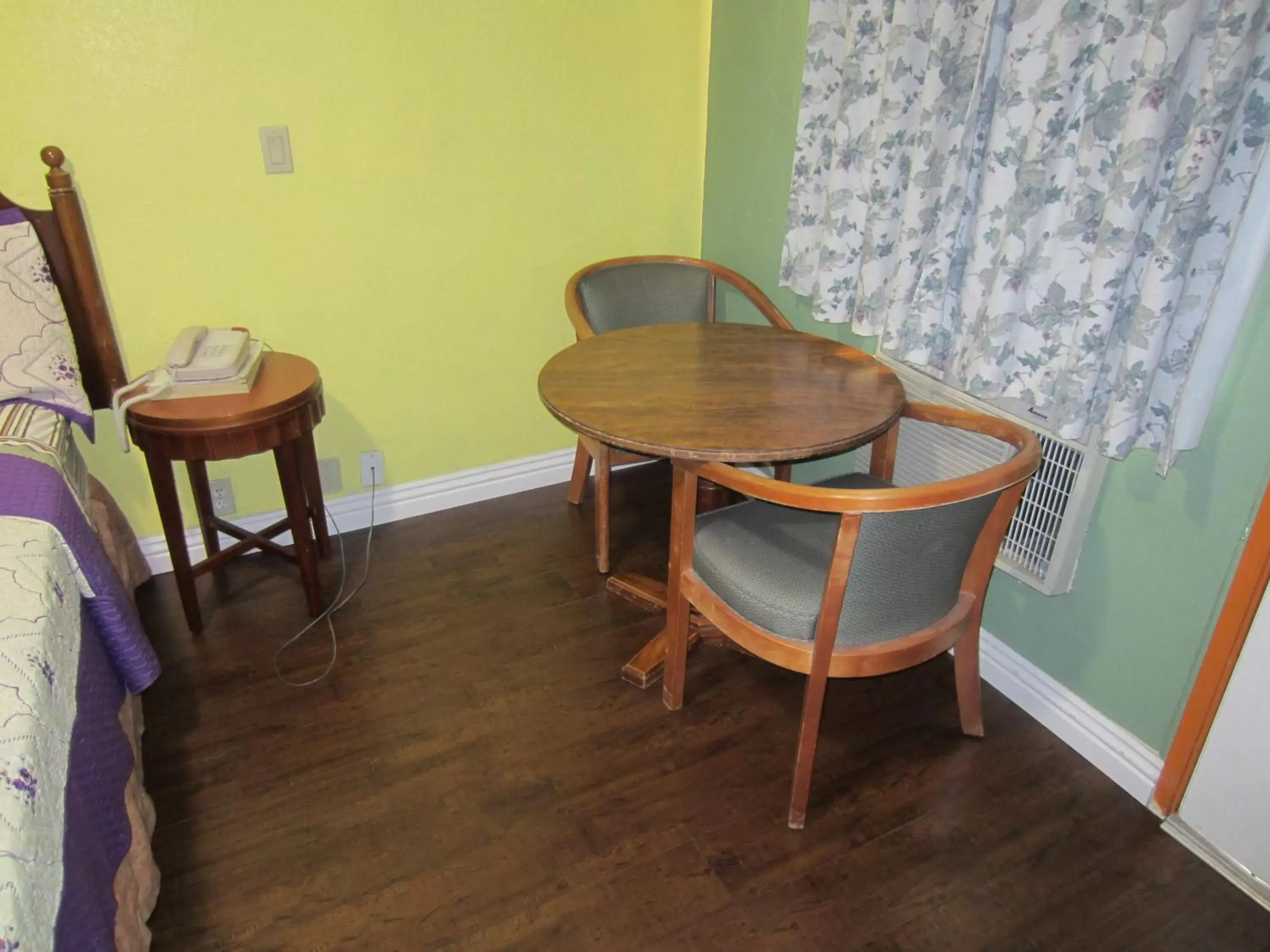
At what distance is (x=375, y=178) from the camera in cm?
239

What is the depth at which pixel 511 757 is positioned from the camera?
74.5 inches

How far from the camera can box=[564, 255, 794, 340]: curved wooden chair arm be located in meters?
2.51

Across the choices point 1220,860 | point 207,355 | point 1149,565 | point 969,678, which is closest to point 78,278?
point 207,355

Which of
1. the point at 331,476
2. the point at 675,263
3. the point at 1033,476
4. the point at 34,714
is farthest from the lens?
the point at 675,263

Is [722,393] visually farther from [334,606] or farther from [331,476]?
[331,476]

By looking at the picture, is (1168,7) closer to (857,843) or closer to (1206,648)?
(1206,648)

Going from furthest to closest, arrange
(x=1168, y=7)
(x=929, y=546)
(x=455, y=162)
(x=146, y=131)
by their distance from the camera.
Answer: (x=455, y=162) → (x=146, y=131) → (x=929, y=546) → (x=1168, y=7)

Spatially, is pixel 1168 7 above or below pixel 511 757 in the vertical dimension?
above

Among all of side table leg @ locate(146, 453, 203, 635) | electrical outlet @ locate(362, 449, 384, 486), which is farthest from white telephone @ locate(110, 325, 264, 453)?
electrical outlet @ locate(362, 449, 384, 486)

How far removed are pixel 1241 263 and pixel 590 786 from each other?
157 centimetres

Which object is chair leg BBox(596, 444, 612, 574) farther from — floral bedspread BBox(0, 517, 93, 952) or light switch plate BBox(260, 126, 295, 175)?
floral bedspread BBox(0, 517, 93, 952)

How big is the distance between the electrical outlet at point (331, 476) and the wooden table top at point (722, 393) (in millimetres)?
937

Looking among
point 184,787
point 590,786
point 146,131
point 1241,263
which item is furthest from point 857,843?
point 146,131

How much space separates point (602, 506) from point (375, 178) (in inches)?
44.6
